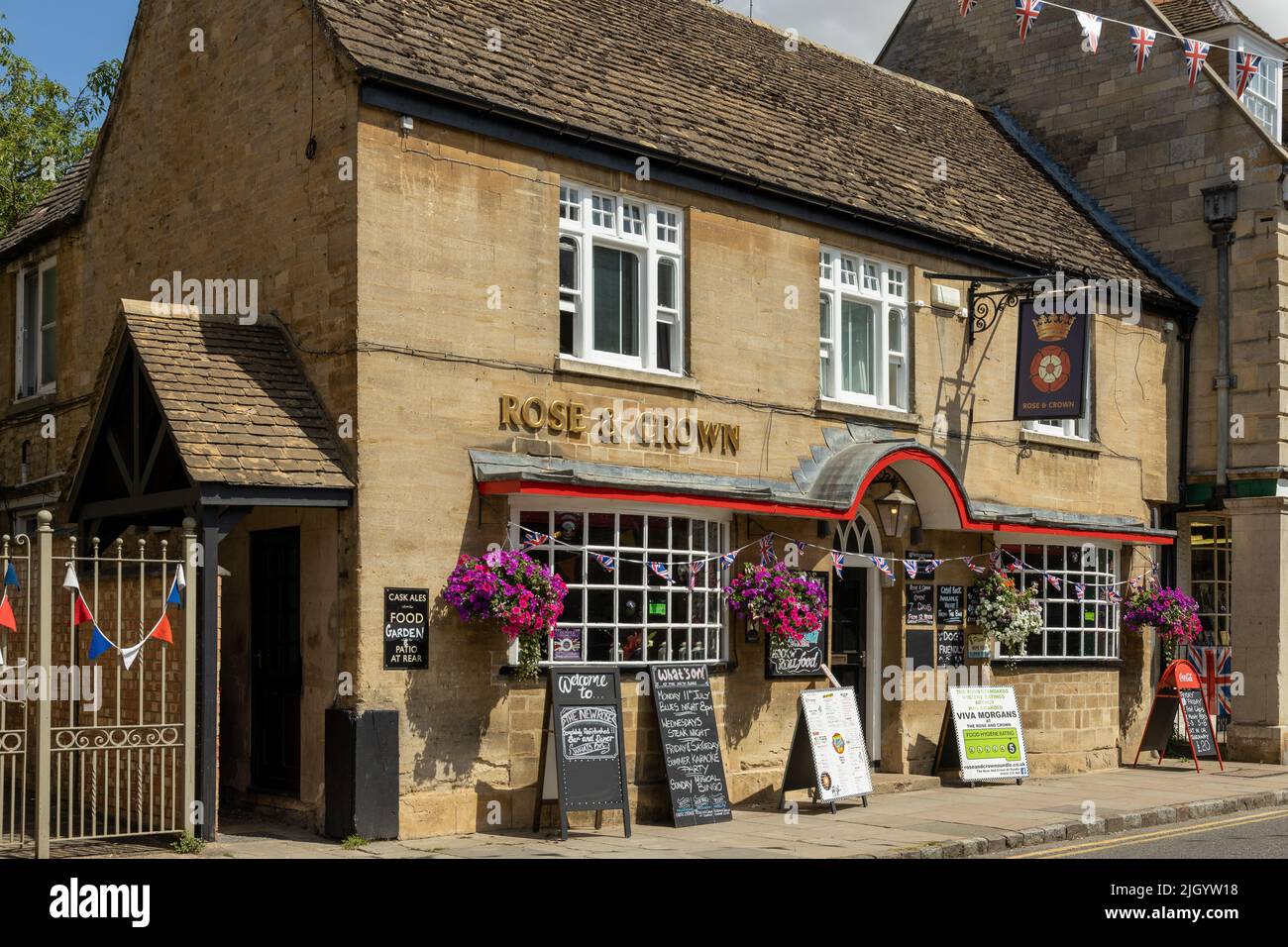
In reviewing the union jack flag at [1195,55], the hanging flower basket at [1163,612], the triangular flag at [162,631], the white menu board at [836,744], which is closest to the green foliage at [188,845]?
the triangular flag at [162,631]

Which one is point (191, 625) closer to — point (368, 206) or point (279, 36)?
point (368, 206)

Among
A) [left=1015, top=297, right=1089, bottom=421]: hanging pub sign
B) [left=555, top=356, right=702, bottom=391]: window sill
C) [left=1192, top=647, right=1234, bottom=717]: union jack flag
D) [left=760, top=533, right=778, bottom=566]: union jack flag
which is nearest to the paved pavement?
[left=760, top=533, right=778, bottom=566]: union jack flag

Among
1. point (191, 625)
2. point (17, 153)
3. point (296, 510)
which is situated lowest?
point (191, 625)

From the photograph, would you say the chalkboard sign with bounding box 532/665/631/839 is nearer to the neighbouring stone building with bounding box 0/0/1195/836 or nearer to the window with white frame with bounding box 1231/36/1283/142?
the neighbouring stone building with bounding box 0/0/1195/836

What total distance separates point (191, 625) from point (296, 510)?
1865mm

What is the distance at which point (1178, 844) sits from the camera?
12367 millimetres

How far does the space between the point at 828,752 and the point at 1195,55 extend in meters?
11.0

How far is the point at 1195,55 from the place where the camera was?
1944 cm

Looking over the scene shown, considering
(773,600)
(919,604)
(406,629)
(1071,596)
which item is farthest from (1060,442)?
(406,629)

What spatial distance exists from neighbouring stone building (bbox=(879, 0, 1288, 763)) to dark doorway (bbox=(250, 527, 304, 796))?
12.9 m

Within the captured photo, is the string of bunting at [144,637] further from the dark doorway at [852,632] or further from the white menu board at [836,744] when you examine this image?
the dark doorway at [852,632]

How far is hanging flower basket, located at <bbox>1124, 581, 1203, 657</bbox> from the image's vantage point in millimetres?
19016

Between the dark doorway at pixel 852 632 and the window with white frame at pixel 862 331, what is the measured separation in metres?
2.01

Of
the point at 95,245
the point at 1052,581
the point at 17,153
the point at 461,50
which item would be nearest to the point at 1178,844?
the point at 1052,581
